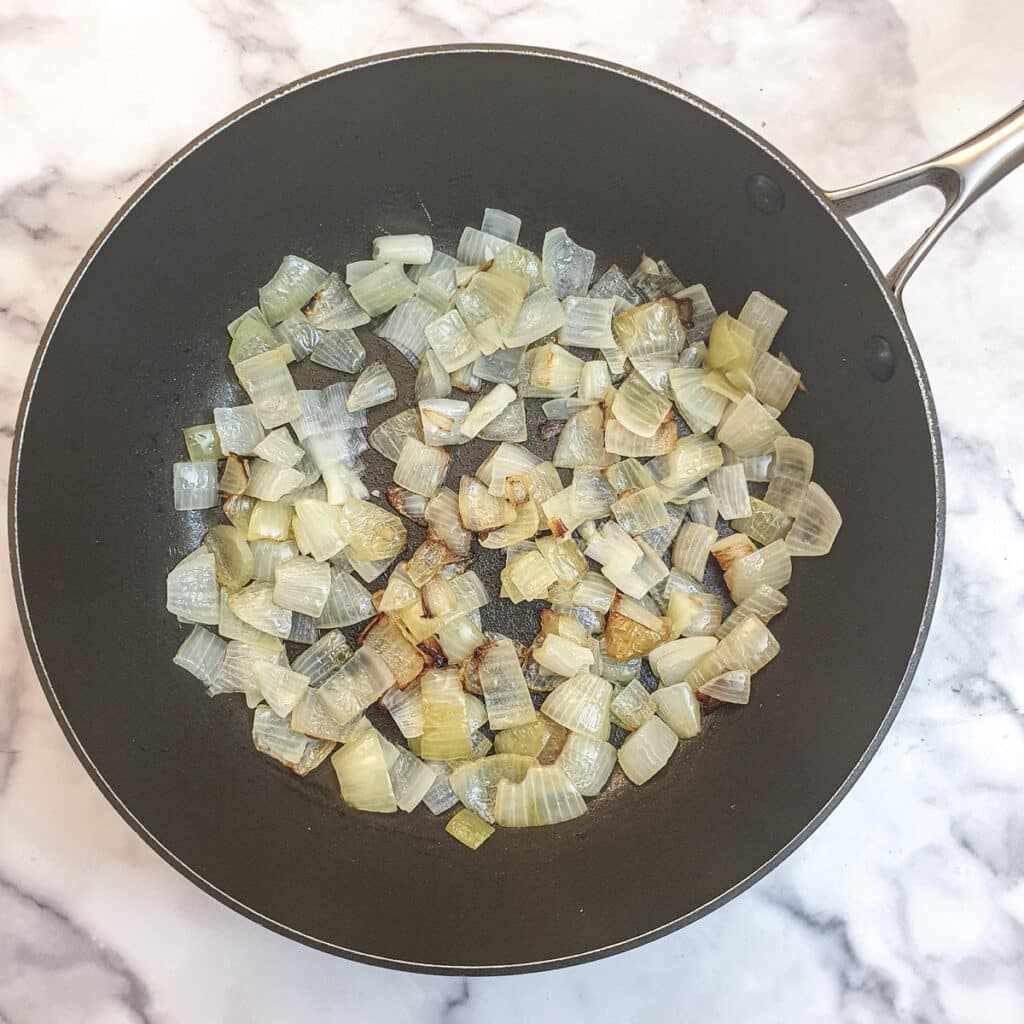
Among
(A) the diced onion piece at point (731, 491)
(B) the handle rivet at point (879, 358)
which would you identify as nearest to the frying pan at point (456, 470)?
(B) the handle rivet at point (879, 358)

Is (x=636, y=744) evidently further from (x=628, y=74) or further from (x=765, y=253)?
(x=628, y=74)

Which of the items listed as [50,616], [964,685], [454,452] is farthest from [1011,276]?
[50,616]

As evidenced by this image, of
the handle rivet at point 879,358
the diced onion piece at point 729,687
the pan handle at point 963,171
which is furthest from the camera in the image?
the diced onion piece at point 729,687

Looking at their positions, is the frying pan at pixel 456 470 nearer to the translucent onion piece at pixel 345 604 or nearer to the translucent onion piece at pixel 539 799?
the translucent onion piece at pixel 539 799

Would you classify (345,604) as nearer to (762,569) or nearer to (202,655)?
(202,655)

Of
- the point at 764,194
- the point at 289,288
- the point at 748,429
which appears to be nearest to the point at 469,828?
the point at 748,429

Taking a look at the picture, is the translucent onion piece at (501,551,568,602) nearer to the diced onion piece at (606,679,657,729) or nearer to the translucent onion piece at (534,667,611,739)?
the translucent onion piece at (534,667,611,739)
